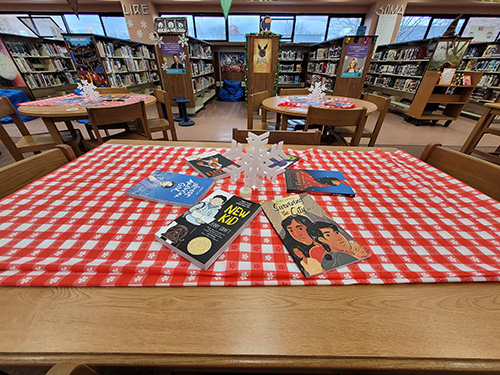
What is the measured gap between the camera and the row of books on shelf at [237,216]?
20.2 inches

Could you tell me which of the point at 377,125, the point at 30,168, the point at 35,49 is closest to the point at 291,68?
the point at 377,125

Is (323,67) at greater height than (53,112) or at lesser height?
greater

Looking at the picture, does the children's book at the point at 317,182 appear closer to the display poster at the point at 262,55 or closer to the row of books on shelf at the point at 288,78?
the display poster at the point at 262,55

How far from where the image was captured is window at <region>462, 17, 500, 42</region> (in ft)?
18.3

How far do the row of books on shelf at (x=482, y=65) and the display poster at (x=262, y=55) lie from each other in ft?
16.7

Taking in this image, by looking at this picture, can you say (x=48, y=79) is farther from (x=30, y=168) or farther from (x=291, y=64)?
(x=291, y=64)

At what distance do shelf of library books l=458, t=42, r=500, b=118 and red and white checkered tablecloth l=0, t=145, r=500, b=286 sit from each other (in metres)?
6.49

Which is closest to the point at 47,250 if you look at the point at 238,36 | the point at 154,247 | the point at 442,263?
the point at 154,247

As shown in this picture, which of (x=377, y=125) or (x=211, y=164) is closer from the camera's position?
(x=211, y=164)

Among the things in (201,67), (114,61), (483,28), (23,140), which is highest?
(483,28)

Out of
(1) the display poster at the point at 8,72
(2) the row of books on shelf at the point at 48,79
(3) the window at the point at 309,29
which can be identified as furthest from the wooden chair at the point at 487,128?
(1) the display poster at the point at 8,72

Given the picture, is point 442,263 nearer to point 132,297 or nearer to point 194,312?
point 194,312

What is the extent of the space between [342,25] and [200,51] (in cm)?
480

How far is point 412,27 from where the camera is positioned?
624cm
